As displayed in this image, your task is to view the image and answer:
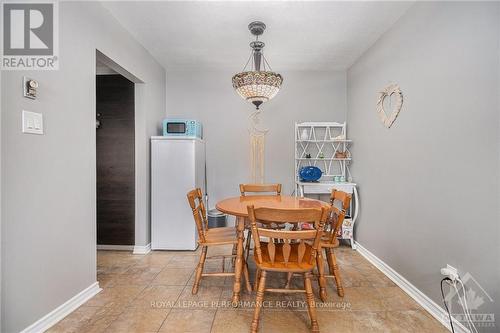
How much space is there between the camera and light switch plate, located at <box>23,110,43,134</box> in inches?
60.9

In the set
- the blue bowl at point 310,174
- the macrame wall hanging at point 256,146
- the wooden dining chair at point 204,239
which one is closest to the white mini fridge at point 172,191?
the wooden dining chair at point 204,239

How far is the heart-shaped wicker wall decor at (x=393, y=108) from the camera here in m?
2.41

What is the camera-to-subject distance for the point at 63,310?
6.01 ft

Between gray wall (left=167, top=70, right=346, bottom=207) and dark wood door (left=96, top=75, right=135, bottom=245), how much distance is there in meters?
0.83

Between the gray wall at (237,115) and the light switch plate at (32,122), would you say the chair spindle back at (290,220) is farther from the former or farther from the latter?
the gray wall at (237,115)

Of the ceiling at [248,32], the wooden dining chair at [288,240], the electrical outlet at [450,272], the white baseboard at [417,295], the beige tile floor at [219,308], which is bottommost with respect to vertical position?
the beige tile floor at [219,308]

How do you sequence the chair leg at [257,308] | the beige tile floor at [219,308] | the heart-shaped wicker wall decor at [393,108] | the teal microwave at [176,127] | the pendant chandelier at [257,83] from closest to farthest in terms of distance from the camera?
the chair leg at [257,308] → the beige tile floor at [219,308] → the pendant chandelier at [257,83] → the heart-shaped wicker wall decor at [393,108] → the teal microwave at [176,127]

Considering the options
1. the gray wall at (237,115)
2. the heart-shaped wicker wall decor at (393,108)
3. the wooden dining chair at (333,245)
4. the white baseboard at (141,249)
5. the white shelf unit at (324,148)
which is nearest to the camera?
the wooden dining chair at (333,245)

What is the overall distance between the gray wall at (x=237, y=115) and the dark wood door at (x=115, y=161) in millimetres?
828

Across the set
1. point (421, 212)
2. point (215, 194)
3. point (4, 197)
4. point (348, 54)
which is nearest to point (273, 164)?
point (215, 194)

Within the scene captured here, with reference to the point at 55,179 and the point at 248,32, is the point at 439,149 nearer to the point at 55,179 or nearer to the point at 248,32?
the point at 248,32

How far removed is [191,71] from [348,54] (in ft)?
7.48

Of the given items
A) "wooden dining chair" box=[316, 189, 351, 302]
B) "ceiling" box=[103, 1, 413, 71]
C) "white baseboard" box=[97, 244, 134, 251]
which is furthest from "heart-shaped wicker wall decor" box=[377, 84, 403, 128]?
"white baseboard" box=[97, 244, 134, 251]

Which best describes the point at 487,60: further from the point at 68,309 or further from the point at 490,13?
the point at 68,309
